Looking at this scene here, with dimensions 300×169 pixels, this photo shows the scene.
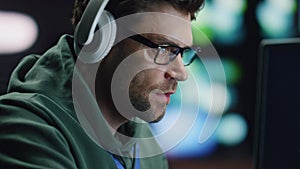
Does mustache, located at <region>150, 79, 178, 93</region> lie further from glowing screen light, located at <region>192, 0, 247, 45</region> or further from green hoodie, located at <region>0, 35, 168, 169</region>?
glowing screen light, located at <region>192, 0, 247, 45</region>

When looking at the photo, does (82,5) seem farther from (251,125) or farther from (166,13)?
(251,125)

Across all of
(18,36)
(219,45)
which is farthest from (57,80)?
(219,45)

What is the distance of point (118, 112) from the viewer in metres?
1.20

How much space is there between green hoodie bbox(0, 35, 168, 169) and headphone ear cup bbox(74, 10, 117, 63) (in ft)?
0.18

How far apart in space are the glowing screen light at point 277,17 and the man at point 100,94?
4.42 ft

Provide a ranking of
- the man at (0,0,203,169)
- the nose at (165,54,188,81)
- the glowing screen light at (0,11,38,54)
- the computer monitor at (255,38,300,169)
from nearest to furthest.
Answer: the computer monitor at (255,38,300,169) < the man at (0,0,203,169) < the nose at (165,54,188,81) < the glowing screen light at (0,11,38,54)

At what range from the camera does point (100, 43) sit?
3.47 feet

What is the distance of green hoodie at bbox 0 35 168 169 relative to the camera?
97 cm

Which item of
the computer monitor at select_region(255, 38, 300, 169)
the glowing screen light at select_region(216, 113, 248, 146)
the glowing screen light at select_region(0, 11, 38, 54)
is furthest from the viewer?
the glowing screen light at select_region(216, 113, 248, 146)

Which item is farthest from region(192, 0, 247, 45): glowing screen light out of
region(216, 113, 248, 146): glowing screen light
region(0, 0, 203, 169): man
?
region(0, 0, 203, 169): man

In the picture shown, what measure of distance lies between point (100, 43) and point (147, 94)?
0.51 feet

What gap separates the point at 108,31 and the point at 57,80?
0.45 feet

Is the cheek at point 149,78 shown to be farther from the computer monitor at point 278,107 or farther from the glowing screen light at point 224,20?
the glowing screen light at point 224,20

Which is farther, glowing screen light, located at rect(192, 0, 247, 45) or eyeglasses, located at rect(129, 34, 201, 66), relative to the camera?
glowing screen light, located at rect(192, 0, 247, 45)
